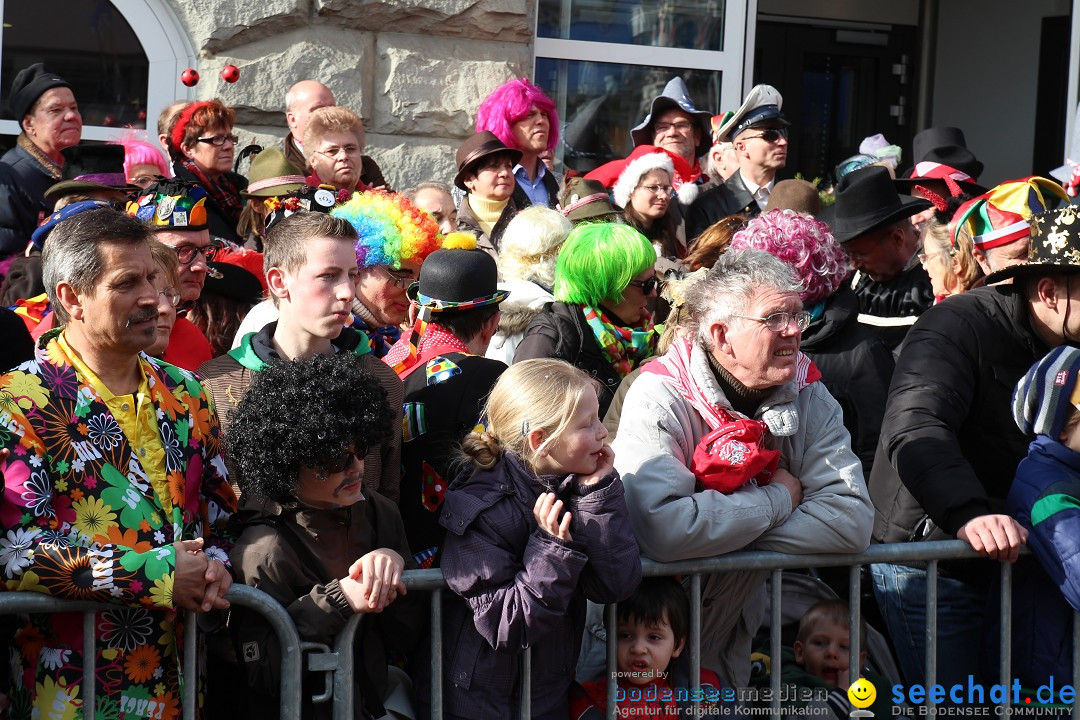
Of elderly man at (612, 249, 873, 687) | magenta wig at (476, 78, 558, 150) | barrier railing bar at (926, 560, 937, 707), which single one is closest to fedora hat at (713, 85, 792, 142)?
magenta wig at (476, 78, 558, 150)

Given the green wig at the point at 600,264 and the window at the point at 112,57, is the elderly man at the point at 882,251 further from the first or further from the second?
the window at the point at 112,57

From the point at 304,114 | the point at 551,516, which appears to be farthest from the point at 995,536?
the point at 304,114

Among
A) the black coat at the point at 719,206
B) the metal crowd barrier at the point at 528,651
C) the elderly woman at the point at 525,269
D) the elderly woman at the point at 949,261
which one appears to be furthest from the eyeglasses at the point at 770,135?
the metal crowd barrier at the point at 528,651

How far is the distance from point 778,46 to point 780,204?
16.2ft

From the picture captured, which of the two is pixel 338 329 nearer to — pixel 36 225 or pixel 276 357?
pixel 276 357

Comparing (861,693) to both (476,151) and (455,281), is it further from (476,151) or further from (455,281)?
(476,151)

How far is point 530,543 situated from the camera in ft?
10.1

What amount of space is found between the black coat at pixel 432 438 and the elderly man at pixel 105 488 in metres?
0.76

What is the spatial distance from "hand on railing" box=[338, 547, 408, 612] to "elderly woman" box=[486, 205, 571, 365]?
1.92 m

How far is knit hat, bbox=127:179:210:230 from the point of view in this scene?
170 inches

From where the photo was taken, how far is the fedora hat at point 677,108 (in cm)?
705

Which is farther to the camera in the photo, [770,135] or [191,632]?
[770,135]

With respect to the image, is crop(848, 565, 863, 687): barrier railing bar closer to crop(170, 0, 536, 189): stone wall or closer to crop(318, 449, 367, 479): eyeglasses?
crop(318, 449, 367, 479): eyeglasses

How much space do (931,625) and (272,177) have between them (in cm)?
334
